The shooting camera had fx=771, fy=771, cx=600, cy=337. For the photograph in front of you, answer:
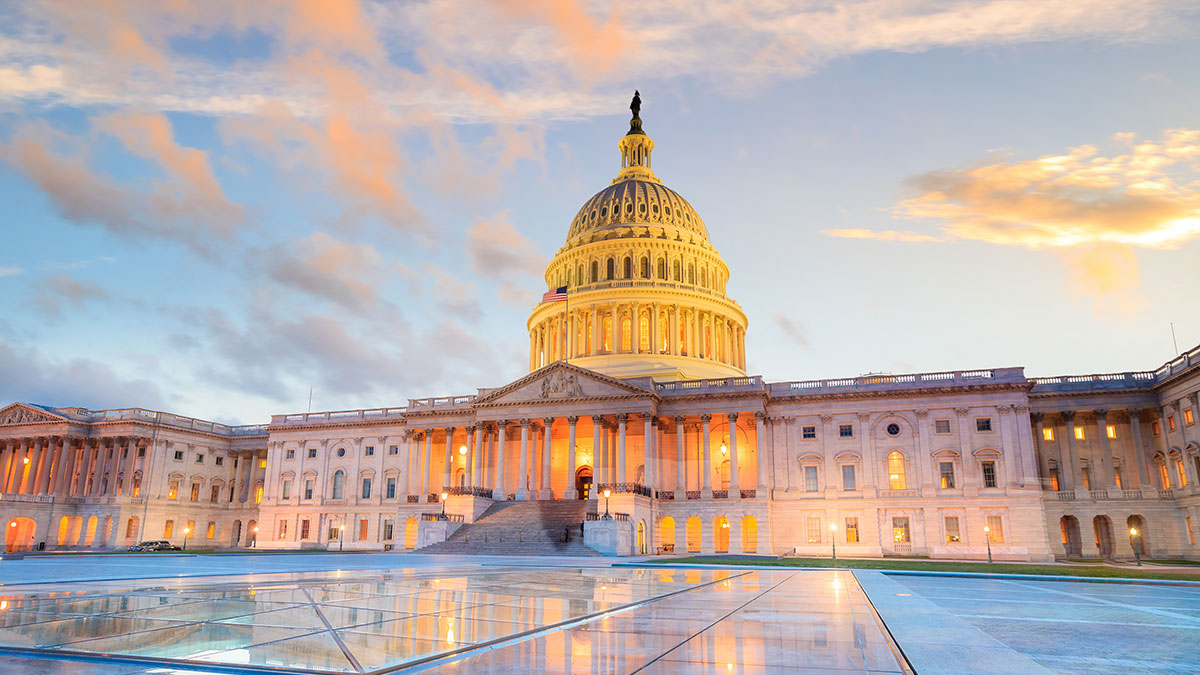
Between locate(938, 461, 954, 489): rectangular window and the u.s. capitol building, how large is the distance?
0.19 meters

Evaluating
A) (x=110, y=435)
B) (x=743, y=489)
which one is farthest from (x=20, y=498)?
(x=743, y=489)

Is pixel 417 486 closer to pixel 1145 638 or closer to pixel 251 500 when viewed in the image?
pixel 251 500

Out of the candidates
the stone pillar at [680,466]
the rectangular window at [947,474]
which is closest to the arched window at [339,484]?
the stone pillar at [680,466]

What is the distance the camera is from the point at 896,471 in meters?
65.8

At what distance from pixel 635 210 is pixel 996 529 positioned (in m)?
55.3

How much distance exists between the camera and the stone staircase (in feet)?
176

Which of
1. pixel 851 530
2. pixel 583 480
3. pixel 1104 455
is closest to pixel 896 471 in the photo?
pixel 851 530

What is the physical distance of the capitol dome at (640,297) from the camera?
285ft

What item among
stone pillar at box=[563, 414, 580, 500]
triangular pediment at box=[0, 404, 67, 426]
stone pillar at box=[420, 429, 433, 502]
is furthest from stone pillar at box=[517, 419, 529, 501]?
triangular pediment at box=[0, 404, 67, 426]

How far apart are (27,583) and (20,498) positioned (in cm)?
7949

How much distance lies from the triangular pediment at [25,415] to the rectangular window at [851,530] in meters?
82.6

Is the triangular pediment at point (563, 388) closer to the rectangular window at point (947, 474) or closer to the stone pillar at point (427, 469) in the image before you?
the stone pillar at point (427, 469)

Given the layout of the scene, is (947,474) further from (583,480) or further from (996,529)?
(583,480)

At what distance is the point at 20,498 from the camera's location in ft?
265
